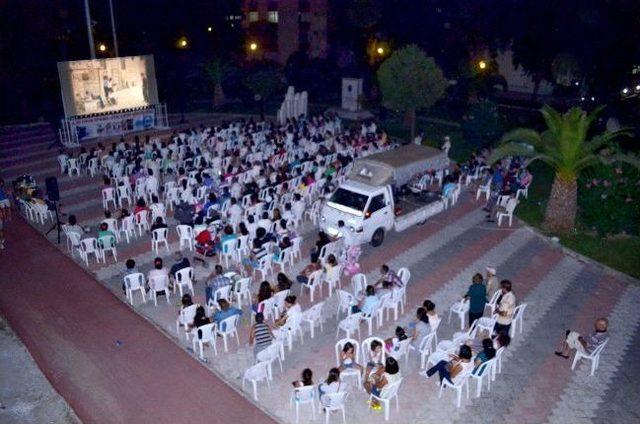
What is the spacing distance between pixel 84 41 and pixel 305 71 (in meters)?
17.2

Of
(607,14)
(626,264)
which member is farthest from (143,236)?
(607,14)

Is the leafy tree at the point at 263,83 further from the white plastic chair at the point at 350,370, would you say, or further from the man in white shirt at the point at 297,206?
the white plastic chair at the point at 350,370

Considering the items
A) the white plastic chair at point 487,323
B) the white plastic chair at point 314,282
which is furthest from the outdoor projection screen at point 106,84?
the white plastic chair at point 487,323

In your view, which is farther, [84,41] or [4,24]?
[84,41]

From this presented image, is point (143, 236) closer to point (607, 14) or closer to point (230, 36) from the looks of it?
point (607, 14)

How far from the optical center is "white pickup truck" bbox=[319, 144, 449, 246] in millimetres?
15617

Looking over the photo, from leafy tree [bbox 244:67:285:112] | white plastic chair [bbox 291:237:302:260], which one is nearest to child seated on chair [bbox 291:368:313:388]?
white plastic chair [bbox 291:237:302:260]

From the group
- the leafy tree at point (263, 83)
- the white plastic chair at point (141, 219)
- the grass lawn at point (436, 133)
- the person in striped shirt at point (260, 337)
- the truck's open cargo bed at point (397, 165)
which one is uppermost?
the leafy tree at point (263, 83)

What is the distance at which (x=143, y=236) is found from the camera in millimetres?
16859

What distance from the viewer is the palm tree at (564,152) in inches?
645

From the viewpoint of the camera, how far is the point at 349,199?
52.6ft

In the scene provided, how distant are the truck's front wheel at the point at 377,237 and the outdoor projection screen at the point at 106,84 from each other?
20080 millimetres

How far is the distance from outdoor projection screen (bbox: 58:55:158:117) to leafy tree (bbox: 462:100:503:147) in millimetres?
18625

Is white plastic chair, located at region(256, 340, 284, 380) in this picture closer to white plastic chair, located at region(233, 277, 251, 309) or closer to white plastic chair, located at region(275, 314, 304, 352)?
white plastic chair, located at region(275, 314, 304, 352)
